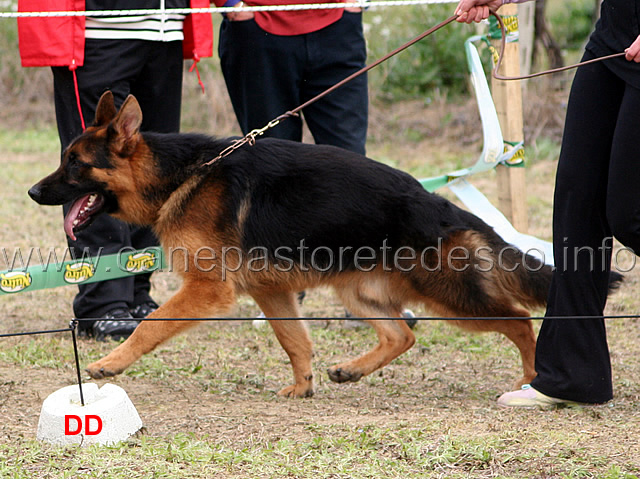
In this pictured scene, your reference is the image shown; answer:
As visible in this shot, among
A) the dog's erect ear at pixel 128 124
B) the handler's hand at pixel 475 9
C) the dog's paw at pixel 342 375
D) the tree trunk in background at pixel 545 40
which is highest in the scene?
the tree trunk in background at pixel 545 40

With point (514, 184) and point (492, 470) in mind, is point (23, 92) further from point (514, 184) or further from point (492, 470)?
point (492, 470)

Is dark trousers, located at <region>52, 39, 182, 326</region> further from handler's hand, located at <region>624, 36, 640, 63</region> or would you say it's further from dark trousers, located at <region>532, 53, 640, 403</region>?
handler's hand, located at <region>624, 36, 640, 63</region>

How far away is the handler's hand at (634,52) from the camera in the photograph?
9.52 ft

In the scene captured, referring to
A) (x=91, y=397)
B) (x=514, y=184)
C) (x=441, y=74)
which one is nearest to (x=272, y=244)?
(x=91, y=397)

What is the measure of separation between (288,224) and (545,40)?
8442 millimetres

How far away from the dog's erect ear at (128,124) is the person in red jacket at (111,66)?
790 mm

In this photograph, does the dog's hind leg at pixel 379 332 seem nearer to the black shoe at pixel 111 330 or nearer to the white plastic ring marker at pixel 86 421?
the white plastic ring marker at pixel 86 421

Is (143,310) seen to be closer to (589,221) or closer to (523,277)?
(523,277)

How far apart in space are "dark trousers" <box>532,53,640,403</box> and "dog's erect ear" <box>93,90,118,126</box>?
2.03 meters

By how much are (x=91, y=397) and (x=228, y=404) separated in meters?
0.75

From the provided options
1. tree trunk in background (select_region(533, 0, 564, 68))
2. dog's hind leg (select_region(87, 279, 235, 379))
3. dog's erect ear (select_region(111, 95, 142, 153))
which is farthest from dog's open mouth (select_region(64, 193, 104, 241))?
tree trunk in background (select_region(533, 0, 564, 68))

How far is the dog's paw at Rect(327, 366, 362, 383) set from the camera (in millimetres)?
3951

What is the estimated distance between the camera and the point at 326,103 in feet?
16.0

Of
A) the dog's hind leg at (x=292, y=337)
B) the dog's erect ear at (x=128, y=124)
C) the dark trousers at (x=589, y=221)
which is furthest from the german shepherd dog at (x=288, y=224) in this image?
the dark trousers at (x=589, y=221)
